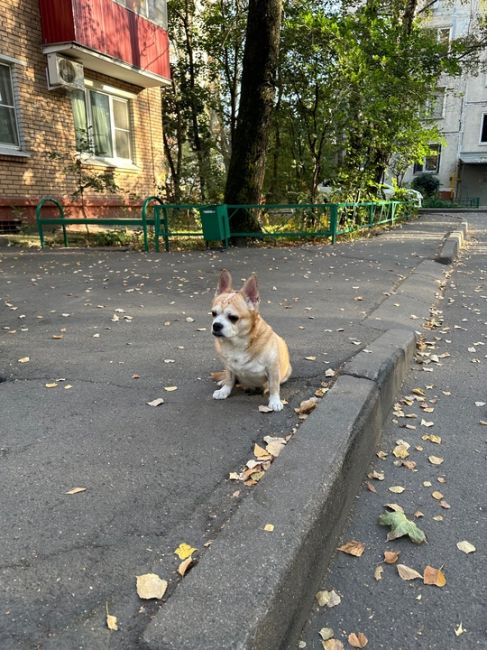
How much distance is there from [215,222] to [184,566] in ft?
31.6

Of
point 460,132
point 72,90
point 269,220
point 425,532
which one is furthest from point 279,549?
point 460,132

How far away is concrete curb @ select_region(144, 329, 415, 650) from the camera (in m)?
1.52

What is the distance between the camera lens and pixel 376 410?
10.6 feet

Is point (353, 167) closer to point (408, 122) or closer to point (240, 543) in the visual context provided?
point (408, 122)

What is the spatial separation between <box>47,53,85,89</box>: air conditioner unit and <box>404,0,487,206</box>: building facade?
33.4 meters

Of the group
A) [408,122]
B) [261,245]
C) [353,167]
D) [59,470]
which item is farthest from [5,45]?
[59,470]

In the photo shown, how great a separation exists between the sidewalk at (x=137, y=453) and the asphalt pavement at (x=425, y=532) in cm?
27

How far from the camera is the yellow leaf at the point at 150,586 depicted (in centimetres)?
174

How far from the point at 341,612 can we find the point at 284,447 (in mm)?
858

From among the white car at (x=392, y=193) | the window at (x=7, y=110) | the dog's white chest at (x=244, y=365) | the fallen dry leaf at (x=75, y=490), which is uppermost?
the window at (x=7, y=110)

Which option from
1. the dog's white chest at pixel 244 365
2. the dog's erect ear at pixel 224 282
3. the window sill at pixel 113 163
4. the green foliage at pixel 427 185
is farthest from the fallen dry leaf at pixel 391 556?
the green foliage at pixel 427 185

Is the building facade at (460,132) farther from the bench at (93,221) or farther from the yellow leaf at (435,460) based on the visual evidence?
the yellow leaf at (435,460)

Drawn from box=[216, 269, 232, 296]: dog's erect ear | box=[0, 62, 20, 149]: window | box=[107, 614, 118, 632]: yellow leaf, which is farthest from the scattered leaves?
box=[0, 62, 20, 149]: window

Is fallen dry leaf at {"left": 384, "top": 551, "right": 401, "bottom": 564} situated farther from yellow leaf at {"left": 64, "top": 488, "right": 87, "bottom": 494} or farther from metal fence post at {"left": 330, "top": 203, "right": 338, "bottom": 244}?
metal fence post at {"left": 330, "top": 203, "right": 338, "bottom": 244}
